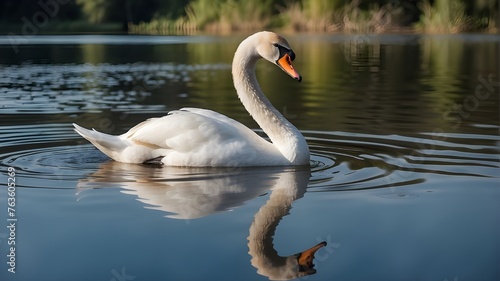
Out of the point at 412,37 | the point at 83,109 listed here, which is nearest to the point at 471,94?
the point at 83,109

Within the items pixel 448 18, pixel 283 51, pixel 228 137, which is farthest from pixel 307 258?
pixel 448 18

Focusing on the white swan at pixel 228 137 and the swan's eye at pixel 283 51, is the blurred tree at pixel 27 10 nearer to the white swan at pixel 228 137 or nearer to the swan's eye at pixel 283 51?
the white swan at pixel 228 137

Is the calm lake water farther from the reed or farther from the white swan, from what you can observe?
the reed

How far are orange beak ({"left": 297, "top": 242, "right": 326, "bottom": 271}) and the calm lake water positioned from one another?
1.8 inches

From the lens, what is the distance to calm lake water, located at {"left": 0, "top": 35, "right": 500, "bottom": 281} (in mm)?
4688

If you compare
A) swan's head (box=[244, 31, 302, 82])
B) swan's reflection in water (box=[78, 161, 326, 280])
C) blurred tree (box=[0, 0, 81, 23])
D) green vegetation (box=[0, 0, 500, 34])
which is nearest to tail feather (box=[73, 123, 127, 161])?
swan's reflection in water (box=[78, 161, 326, 280])

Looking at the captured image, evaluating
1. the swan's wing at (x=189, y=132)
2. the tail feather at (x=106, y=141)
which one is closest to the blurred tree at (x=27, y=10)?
the tail feather at (x=106, y=141)

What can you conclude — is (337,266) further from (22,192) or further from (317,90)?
(317,90)

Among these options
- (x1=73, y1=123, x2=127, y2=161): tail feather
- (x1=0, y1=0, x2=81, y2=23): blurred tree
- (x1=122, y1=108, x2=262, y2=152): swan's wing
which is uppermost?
(x1=122, y1=108, x2=262, y2=152): swan's wing

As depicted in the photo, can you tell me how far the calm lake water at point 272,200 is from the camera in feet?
15.4

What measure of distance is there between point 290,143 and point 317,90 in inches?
327

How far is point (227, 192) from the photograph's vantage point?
6371 mm

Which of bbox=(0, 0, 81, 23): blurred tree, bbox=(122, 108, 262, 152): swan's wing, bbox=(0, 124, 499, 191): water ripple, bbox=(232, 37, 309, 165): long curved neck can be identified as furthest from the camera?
bbox=(0, 0, 81, 23): blurred tree

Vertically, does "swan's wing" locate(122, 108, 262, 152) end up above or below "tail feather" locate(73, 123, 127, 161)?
above
